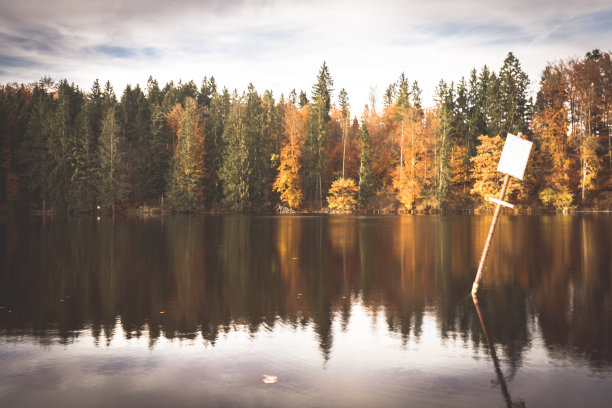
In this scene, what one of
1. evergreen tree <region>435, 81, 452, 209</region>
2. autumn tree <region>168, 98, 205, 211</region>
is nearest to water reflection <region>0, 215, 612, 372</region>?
evergreen tree <region>435, 81, 452, 209</region>

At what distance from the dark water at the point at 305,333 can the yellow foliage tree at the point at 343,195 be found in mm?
50448

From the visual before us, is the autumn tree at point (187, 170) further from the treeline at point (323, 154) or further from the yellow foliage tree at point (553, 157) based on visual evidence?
the yellow foliage tree at point (553, 157)

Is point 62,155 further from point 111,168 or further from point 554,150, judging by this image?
point 554,150

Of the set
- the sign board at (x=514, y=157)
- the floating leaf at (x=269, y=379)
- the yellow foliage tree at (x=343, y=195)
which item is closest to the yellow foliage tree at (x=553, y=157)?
the yellow foliage tree at (x=343, y=195)

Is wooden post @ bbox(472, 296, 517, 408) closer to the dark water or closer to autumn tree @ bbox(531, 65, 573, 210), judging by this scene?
the dark water

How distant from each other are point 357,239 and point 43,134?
198 feet

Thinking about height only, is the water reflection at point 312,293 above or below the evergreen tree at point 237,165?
below

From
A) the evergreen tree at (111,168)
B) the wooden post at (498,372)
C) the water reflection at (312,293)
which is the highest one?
the evergreen tree at (111,168)

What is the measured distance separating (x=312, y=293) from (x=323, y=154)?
63.1m

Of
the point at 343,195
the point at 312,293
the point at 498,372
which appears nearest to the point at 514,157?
the point at 498,372

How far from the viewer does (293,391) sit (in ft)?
20.1

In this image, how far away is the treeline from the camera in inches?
2625

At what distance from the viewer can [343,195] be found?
2717 inches

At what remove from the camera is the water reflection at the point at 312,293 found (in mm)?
8812
